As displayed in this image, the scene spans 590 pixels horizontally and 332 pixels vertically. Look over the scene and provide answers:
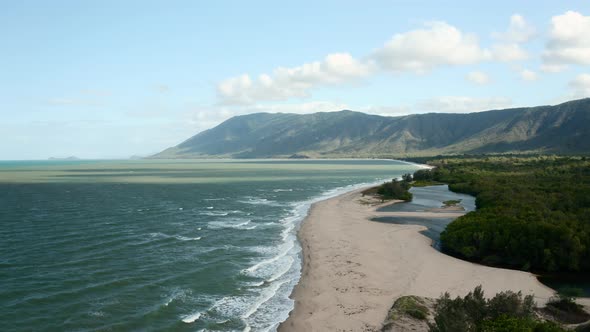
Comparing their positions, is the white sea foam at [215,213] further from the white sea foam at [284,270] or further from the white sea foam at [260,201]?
the white sea foam at [284,270]

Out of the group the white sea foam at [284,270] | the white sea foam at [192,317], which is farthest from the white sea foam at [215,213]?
the white sea foam at [192,317]

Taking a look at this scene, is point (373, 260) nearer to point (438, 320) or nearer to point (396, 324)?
point (396, 324)

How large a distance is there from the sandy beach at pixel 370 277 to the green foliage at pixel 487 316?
14.0 feet

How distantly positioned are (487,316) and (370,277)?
10666 mm

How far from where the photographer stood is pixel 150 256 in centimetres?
3631

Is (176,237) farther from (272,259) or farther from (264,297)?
(264,297)

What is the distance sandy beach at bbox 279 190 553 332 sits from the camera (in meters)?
24.1

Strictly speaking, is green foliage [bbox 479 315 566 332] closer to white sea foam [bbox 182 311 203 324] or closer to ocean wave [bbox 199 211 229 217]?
white sea foam [bbox 182 311 203 324]

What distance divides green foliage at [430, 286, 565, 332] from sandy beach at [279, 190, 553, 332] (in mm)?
4276

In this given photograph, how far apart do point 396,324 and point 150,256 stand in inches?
901

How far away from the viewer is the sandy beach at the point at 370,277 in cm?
2411

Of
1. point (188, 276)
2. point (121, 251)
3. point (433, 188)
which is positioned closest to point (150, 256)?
point (121, 251)

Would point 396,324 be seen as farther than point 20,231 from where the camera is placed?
No

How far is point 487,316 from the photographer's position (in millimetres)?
21281
